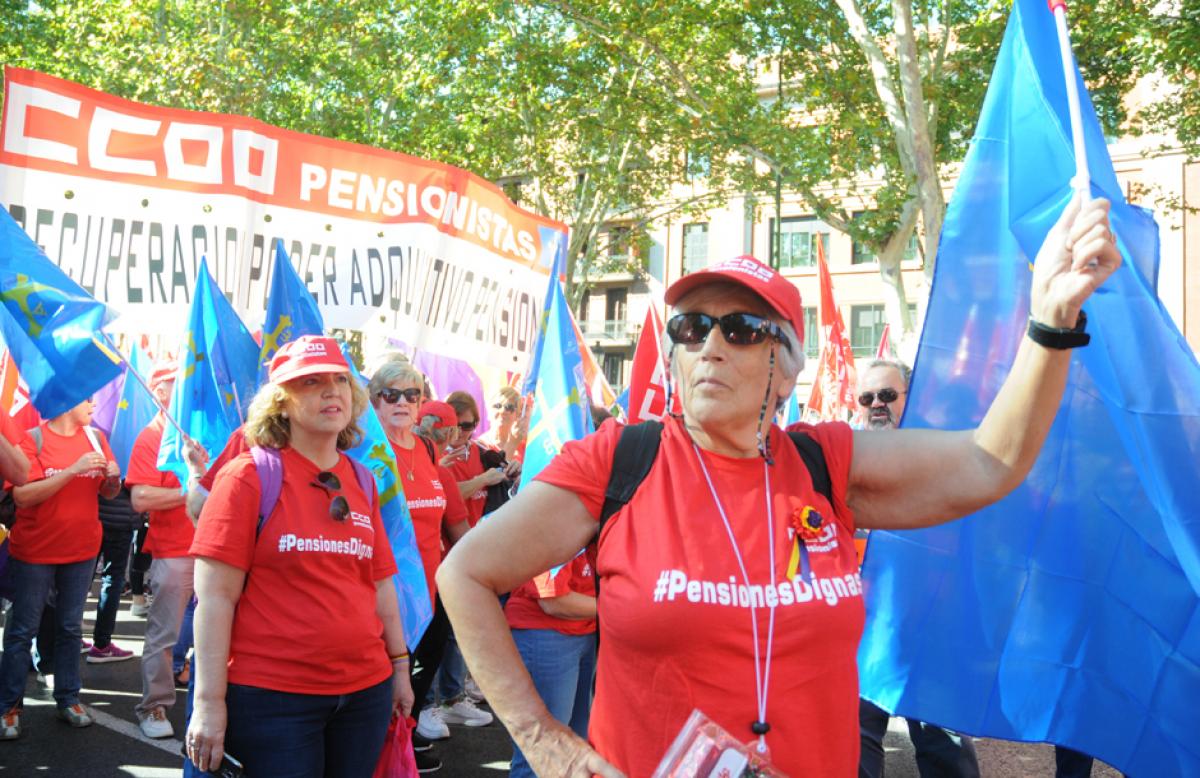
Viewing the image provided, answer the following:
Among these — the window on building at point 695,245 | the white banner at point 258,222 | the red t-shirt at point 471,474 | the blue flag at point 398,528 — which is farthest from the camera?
the window on building at point 695,245

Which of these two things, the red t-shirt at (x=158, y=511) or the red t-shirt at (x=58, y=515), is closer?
the red t-shirt at (x=58, y=515)

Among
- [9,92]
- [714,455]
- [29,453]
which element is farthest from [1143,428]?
[29,453]

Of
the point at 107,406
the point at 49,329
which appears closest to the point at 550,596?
the point at 49,329

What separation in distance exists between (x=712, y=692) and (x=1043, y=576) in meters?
1.24

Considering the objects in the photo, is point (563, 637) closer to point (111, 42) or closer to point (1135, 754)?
point (1135, 754)

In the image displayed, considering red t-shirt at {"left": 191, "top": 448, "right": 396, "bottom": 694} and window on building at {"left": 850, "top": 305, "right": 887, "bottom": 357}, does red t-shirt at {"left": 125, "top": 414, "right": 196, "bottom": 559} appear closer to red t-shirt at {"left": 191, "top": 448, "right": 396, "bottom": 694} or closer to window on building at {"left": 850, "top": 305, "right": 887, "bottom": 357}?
red t-shirt at {"left": 191, "top": 448, "right": 396, "bottom": 694}

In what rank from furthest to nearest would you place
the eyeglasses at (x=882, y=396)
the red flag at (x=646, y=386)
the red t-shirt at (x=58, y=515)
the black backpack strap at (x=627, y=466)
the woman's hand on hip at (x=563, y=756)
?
the red flag at (x=646, y=386) → the red t-shirt at (x=58, y=515) → the eyeglasses at (x=882, y=396) → the black backpack strap at (x=627, y=466) → the woman's hand on hip at (x=563, y=756)

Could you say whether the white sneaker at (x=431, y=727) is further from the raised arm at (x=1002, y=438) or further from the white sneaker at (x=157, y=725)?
the raised arm at (x=1002, y=438)

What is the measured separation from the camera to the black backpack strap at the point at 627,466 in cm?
224

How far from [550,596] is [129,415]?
5437 mm

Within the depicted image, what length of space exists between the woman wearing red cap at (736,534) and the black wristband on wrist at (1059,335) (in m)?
0.01

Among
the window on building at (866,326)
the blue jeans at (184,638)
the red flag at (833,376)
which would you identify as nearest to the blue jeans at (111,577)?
the blue jeans at (184,638)

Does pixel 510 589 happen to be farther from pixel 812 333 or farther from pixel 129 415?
pixel 812 333

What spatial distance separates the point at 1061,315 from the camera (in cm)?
212
